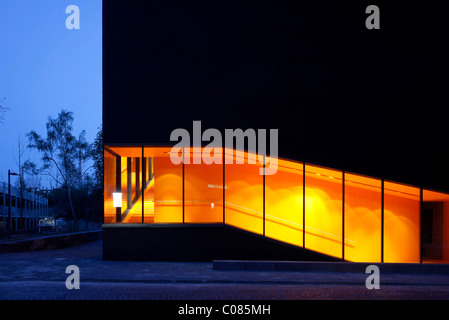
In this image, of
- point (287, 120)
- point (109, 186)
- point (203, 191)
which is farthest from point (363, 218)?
point (109, 186)

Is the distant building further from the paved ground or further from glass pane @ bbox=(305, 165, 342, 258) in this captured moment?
glass pane @ bbox=(305, 165, 342, 258)

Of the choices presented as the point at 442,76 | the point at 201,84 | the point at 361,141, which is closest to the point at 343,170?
the point at 361,141

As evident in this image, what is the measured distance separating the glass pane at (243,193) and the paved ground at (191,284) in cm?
285

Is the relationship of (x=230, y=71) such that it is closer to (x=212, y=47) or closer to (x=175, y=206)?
(x=212, y=47)

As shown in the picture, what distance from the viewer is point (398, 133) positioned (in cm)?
1688

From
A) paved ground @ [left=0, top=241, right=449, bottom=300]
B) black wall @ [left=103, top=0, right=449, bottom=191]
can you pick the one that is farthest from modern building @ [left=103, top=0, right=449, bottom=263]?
paved ground @ [left=0, top=241, right=449, bottom=300]

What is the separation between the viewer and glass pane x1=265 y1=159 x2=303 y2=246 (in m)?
17.3

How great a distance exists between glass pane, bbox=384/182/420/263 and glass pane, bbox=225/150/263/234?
5.50m

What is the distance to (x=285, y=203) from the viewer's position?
18.2m

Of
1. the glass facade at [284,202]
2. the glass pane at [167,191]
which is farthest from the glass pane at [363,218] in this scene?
the glass pane at [167,191]

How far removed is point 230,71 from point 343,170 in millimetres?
6419
